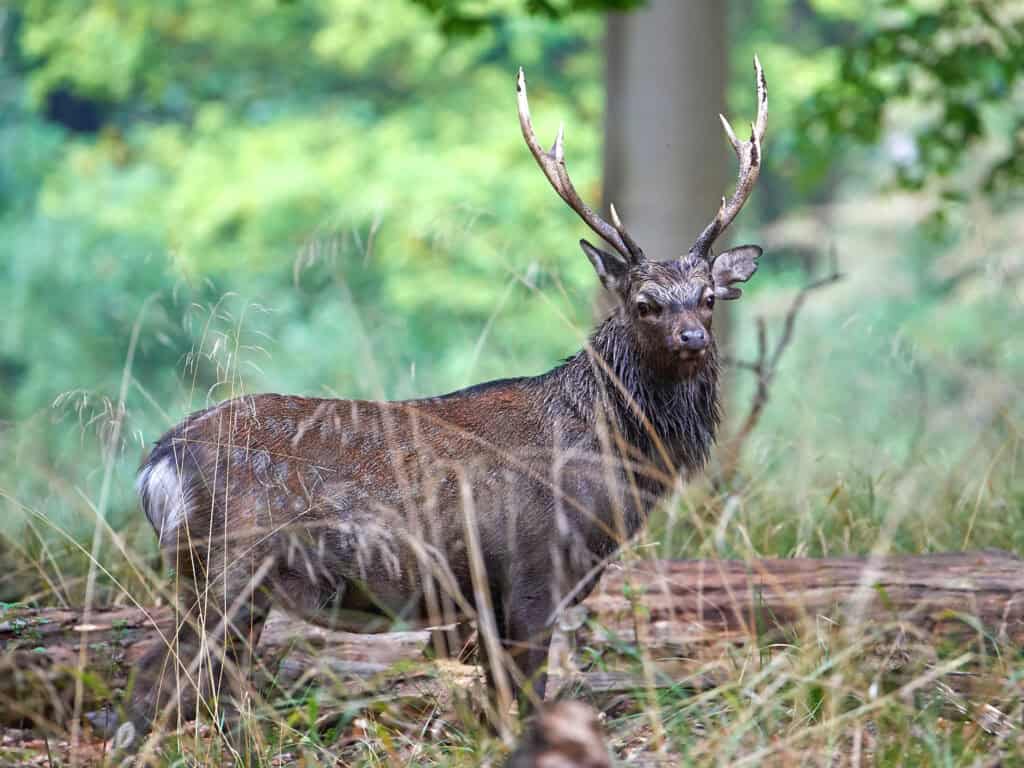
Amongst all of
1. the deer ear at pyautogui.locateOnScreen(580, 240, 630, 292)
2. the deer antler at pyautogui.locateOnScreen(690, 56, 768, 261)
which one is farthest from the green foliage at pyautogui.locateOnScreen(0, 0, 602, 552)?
the deer antler at pyautogui.locateOnScreen(690, 56, 768, 261)

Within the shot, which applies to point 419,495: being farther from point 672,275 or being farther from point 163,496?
point 672,275

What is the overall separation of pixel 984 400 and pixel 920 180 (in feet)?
14.4

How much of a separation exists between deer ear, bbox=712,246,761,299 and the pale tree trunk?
105 inches

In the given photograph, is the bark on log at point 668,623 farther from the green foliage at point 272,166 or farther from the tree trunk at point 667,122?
the green foliage at point 272,166

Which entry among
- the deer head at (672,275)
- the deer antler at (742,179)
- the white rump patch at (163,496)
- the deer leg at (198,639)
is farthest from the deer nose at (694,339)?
the white rump patch at (163,496)

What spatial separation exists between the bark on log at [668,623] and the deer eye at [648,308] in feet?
3.02

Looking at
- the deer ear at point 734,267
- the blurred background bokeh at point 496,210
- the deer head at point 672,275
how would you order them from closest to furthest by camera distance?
the deer head at point 672,275 < the deer ear at point 734,267 < the blurred background bokeh at point 496,210

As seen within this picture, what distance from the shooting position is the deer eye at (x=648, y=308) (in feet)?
15.9

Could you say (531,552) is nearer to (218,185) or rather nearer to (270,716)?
(270,716)

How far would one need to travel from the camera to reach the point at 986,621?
4941 mm

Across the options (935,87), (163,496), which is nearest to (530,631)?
(163,496)

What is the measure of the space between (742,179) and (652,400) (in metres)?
0.94

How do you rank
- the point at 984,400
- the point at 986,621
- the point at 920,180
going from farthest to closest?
the point at 920,180, the point at 984,400, the point at 986,621

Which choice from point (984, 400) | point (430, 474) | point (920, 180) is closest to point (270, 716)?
point (430, 474)
